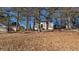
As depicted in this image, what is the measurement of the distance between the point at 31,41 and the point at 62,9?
0.66 m

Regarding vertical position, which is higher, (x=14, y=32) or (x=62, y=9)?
(x=62, y=9)

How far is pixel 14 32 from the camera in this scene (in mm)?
2771

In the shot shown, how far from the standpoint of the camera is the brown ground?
8.98ft

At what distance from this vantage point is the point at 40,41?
275 cm

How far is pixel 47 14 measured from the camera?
2779mm

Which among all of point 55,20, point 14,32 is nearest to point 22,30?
point 14,32

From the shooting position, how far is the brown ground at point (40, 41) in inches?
108
